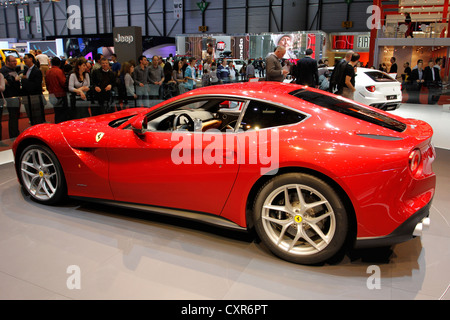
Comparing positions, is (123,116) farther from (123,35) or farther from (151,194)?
(123,35)

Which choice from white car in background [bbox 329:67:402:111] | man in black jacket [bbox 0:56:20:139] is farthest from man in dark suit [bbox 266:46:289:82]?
man in black jacket [bbox 0:56:20:139]

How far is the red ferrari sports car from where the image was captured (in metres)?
2.38

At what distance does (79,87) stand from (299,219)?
5.80m

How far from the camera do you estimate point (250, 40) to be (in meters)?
22.7

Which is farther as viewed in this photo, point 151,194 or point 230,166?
point 151,194

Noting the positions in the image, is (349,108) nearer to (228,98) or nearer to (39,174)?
(228,98)

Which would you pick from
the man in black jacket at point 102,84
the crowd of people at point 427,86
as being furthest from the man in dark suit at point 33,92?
the crowd of people at point 427,86

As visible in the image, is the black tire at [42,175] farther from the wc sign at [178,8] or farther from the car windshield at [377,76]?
the wc sign at [178,8]

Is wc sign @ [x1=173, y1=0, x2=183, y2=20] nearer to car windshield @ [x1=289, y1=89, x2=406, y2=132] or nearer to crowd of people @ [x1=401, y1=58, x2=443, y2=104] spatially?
crowd of people @ [x1=401, y1=58, x2=443, y2=104]

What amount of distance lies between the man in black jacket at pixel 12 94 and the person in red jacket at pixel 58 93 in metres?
0.62

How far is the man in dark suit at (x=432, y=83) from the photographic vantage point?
11.3 metres

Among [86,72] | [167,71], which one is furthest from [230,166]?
[167,71]

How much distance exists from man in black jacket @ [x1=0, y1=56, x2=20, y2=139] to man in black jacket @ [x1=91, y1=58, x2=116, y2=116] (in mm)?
1381

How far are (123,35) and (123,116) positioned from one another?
28.6ft
